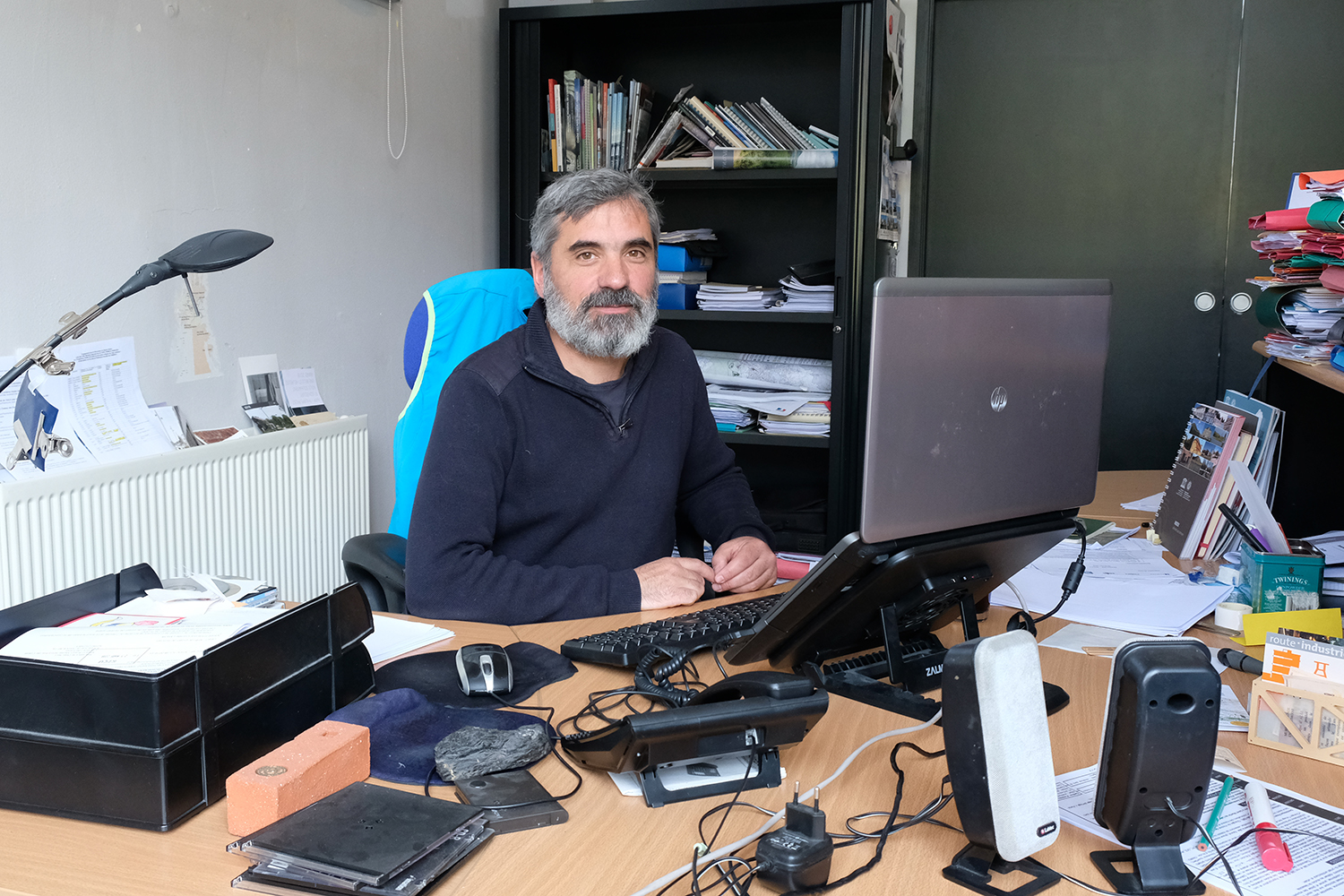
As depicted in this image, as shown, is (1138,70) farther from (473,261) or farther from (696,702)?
(696,702)

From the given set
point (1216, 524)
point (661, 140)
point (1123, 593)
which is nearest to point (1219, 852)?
point (1123, 593)

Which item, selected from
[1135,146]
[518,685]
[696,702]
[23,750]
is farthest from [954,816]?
[1135,146]

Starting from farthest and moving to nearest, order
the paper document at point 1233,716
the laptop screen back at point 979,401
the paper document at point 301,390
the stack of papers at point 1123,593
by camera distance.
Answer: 1. the paper document at point 301,390
2. the stack of papers at point 1123,593
3. the paper document at point 1233,716
4. the laptop screen back at point 979,401

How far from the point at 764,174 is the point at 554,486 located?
157 centimetres

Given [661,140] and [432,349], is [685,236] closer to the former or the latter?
[661,140]

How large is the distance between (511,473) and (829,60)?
6.82ft

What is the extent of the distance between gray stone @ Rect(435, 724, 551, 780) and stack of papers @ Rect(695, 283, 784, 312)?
7.29ft

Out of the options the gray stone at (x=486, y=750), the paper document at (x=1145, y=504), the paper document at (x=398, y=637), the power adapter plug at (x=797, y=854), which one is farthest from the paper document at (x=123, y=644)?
the paper document at (x=1145, y=504)

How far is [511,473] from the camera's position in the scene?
1812 mm

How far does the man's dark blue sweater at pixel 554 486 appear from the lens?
161cm

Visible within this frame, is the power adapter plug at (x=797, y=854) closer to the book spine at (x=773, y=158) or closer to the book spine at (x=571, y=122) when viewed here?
the book spine at (x=773, y=158)

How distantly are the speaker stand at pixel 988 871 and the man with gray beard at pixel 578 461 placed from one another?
2.62ft

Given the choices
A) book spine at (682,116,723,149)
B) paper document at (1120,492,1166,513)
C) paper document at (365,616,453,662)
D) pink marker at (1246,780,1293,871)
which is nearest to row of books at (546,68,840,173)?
book spine at (682,116,723,149)

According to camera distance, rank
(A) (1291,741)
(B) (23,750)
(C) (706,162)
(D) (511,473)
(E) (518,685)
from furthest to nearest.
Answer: (C) (706,162)
(D) (511,473)
(E) (518,685)
(A) (1291,741)
(B) (23,750)
